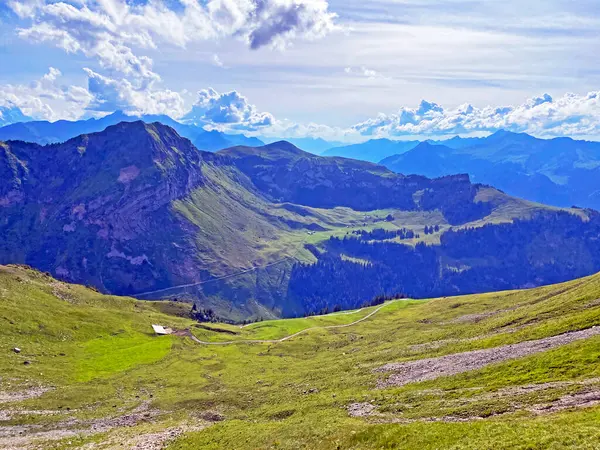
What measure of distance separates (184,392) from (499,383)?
69.9 metres

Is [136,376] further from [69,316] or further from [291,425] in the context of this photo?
[291,425]

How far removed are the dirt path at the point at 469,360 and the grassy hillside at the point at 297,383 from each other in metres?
0.47

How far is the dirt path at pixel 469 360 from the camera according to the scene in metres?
67.3

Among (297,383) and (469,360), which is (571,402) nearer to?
(469,360)

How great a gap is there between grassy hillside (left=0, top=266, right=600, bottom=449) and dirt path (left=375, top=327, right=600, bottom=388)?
468 mm

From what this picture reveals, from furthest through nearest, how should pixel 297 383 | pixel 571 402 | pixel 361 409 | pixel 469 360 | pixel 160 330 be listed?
pixel 160 330 < pixel 297 383 < pixel 469 360 < pixel 361 409 < pixel 571 402

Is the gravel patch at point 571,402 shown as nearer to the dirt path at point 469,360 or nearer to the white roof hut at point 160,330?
the dirt path at point 469,360

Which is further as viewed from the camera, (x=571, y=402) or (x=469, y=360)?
(x=469, y=360)

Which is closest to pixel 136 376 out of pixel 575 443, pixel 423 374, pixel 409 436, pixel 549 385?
pixel 423 374

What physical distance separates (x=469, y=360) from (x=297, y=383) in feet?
124

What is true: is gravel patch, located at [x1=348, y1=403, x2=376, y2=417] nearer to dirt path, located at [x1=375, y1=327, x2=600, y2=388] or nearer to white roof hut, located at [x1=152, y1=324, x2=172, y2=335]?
dirt path, located at [x1=375, y1=327, x2=600, y2=388]

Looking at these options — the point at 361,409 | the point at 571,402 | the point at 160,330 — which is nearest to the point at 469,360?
the point at 361,409

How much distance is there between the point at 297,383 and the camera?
313 feet

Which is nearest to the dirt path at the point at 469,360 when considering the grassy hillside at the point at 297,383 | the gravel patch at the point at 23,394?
the grassy hillside at the point at 297,383
